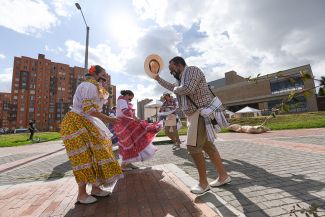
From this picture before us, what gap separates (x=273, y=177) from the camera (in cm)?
301

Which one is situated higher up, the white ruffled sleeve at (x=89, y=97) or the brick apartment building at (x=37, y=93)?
the brick apartment building at (x=37, y=93)

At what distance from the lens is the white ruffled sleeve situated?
2578 mm

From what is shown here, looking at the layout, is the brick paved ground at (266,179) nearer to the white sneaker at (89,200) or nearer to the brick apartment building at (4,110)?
the white sneaker at (89,200)

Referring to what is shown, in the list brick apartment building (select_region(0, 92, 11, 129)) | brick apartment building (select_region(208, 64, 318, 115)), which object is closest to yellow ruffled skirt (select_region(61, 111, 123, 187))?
brick apartment building (select_region(208, 64, 318, 115))

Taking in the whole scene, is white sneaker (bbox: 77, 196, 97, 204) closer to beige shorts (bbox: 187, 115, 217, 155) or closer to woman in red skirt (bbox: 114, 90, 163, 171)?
woman in red skirt (bbox: 114, 90, 163, 171)

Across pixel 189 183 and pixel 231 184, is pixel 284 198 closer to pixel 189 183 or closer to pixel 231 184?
pixel 231 184

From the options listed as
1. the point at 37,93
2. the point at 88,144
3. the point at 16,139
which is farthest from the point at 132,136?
the point at 37,93

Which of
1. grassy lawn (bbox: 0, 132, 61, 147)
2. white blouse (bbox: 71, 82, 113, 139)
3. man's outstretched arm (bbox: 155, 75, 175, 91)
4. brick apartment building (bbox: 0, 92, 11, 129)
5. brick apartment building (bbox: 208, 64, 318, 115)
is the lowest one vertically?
grassy lawn (bbox: 0, 132, 61, 147)

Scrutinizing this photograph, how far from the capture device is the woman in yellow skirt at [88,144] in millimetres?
2498

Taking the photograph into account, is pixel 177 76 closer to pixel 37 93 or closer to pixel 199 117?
pixel 199 117

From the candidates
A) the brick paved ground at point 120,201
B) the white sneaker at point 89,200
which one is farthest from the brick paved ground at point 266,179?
the white sneaker at point 89,200

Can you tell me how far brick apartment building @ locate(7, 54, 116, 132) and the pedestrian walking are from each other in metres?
53.3

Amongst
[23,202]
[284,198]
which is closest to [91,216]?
[23,202]

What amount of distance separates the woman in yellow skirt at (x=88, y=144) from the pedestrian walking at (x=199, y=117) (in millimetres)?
1231
